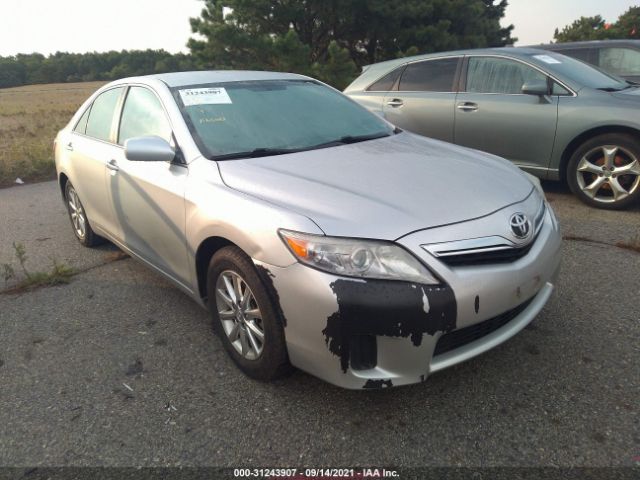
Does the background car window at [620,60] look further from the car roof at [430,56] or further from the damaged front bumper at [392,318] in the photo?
the damaged front bumper at [392,318]

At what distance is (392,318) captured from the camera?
1.89m

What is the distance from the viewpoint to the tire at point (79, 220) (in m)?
4.34

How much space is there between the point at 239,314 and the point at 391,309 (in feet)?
2.77

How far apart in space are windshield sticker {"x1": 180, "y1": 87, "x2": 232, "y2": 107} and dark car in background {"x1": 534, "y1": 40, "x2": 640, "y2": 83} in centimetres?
619

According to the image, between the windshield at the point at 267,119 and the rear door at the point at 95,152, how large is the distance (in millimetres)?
893

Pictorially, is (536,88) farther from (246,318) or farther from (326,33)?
(326,33)

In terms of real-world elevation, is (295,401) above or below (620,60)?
below

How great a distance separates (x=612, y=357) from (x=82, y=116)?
4198 millimetres

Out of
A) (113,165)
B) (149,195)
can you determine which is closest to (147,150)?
(149,195)

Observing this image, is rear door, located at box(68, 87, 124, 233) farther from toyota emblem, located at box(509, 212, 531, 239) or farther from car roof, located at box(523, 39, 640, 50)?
car roof, located at box(523, 39, 640, 50)

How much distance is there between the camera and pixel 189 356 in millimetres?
2742

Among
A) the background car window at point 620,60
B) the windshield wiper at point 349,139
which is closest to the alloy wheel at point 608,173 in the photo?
the windshield wiper at point 349,139

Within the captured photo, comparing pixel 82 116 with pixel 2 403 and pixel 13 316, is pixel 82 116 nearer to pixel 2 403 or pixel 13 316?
pixel 13 316

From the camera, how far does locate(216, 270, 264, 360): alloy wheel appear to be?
231 centimetres
